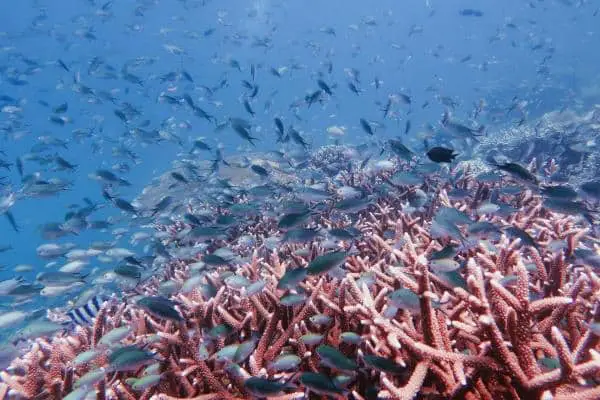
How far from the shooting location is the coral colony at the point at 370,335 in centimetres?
216

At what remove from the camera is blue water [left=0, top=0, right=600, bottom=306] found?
20820 mm

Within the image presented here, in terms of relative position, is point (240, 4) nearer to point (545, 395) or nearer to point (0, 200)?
point (0, 200)

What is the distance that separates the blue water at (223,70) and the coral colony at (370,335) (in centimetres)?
647

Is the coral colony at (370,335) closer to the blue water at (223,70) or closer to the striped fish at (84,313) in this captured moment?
the striped fish at (84,313)

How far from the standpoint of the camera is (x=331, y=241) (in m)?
4.76

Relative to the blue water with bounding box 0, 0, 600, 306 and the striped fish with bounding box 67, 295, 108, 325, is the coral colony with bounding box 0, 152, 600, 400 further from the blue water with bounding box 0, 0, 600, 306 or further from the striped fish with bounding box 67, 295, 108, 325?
the blue water with bounding box 0, 0, 600, 306

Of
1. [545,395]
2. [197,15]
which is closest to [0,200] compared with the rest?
[545,395]

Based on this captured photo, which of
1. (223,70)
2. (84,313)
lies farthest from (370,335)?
(223,70)

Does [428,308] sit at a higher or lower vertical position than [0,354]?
higher

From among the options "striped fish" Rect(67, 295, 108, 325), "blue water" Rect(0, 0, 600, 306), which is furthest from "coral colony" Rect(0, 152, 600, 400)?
"blue water" Rect(0, 0, 600, 306)

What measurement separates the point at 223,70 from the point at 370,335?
83.7 m

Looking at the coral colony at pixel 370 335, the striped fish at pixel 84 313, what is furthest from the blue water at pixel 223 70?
the coral colony at pixel 370 335

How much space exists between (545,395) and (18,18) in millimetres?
81495

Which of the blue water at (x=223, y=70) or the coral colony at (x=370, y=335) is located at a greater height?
the blue water at (x=223, y=70)
